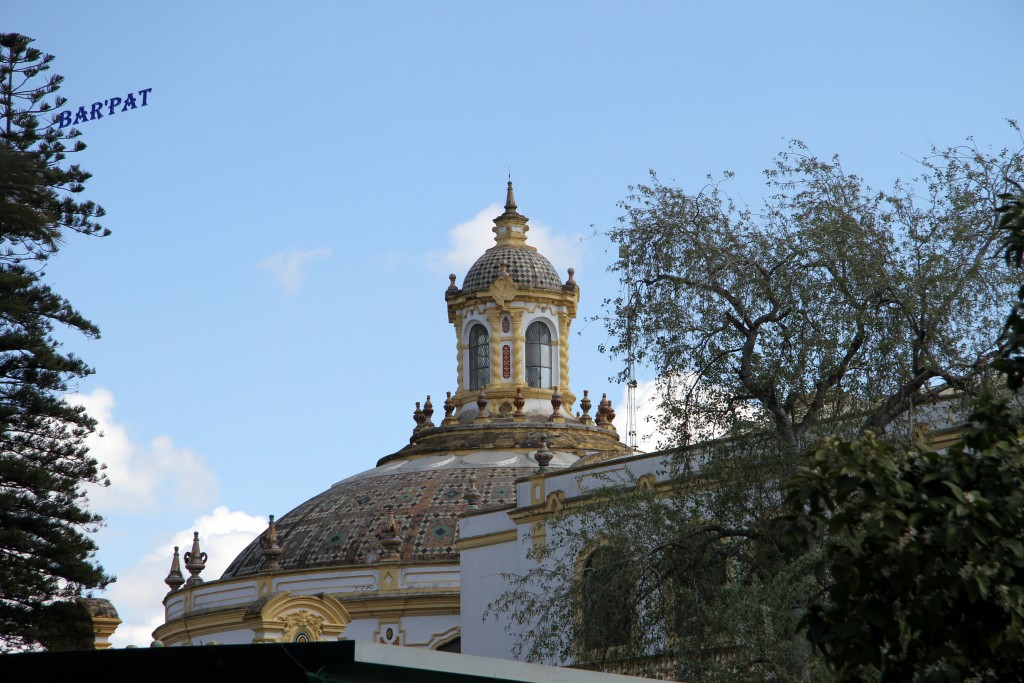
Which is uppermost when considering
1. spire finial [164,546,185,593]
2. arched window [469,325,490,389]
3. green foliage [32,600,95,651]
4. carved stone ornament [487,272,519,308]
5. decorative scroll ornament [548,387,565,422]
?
carved stone ornament [487,272,519,308]

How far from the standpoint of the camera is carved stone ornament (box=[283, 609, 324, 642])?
38562mm

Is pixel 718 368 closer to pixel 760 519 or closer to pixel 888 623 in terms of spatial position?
pixel 760 519

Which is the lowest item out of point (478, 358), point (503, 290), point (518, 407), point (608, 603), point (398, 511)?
point (608, 603)

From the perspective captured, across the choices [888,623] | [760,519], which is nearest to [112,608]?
[760,519]

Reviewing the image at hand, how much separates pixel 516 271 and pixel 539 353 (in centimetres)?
247

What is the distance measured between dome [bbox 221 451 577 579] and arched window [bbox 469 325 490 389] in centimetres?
348

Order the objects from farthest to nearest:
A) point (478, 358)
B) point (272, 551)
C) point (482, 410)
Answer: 1. point (478, 358)
2. point (482, 410)
3. point (272, 551)

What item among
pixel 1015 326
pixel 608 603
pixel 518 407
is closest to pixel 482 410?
pixel 518 407

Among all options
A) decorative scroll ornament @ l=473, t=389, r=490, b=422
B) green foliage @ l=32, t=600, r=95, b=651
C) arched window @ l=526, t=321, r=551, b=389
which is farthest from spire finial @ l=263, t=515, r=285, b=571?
green foliage @ l=32, t=600, r=95, b=651

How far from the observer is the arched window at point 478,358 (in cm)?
5016

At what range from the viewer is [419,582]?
42.0 m

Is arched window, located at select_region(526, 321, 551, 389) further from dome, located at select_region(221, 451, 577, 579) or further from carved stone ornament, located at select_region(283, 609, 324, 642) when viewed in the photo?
carved stone ornament, located at select_region(283, 609, 324, 642)

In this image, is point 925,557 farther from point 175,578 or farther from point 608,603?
point 175,578

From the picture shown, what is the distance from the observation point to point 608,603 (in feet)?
70.2
